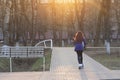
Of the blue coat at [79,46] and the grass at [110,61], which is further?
the grass at [110,61]

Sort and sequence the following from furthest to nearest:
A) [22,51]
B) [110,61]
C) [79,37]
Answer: [22,51], [110,61], [79,37]

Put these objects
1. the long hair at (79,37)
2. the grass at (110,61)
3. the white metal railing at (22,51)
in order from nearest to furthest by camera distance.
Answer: the long hair at (79,37) < the grass at (110,61) < the white metal railing at (22,51)

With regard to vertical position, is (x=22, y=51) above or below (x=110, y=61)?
above

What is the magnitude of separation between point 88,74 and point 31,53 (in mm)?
7630

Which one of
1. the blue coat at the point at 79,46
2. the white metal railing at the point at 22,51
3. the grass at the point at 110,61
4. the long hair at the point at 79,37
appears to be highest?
the long hair at the point at 79,37

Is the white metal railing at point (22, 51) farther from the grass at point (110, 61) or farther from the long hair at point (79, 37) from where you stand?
the long hair at point (79, 37)

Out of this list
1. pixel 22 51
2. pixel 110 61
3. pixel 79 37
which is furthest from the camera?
pixel 22 51

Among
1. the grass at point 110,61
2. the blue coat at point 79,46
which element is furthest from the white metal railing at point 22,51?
the blue coat at point 79,46

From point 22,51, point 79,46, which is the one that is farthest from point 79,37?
point 22,51

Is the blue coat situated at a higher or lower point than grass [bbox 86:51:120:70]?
higher

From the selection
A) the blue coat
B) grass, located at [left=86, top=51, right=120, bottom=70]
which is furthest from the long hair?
grass, located at [left=86, top=51, right=120, bottom=70]

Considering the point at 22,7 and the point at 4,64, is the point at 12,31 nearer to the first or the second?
the point at 22,7

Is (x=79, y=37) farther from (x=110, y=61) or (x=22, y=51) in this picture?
(x=22, y=51)

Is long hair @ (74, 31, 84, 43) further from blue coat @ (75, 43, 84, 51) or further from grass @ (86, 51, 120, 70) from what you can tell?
grass @ (86, 51, 120, 70)
